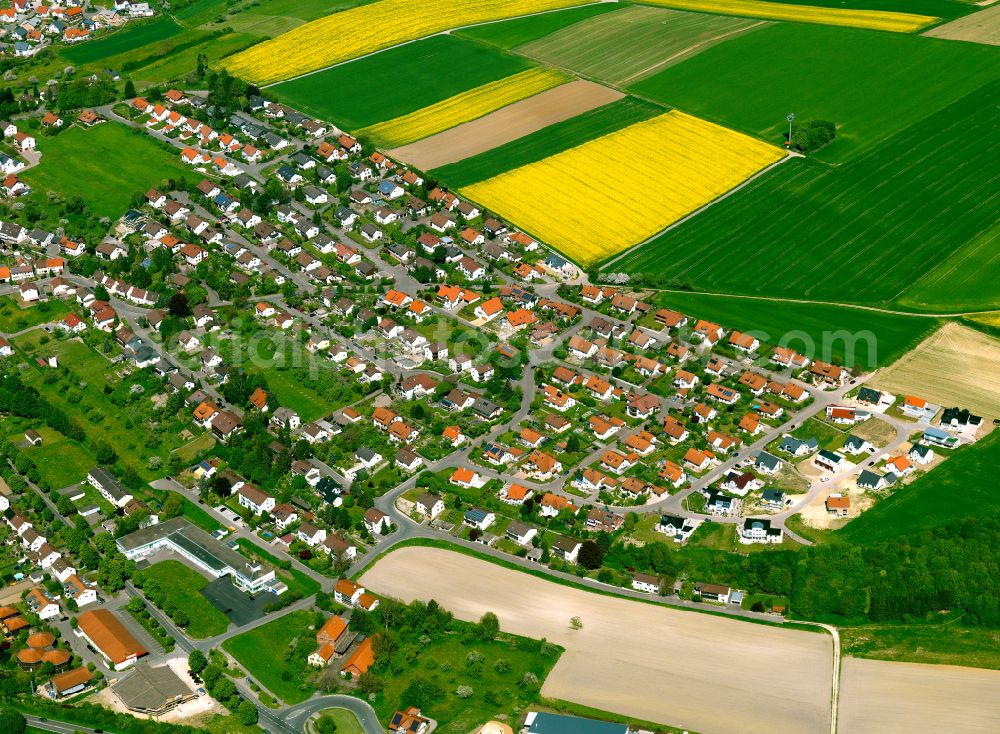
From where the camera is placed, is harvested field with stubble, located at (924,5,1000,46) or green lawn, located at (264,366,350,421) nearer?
green lawn, located at (264,366,350,421)

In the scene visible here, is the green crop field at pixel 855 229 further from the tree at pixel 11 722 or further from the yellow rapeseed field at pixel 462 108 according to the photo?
the tree at pixel 11 722

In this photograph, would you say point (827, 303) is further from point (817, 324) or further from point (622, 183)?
point (622, 183)

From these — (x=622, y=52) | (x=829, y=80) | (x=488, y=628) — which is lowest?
(x=488, y=628)

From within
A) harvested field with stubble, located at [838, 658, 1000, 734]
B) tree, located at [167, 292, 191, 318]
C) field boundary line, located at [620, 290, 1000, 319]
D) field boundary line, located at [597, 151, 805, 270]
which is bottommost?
harvested field with stubble, located at [838, 658, 1000, 734]

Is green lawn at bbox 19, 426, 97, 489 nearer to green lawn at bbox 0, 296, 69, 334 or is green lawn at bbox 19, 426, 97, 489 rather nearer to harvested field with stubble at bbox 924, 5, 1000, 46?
Result: green lawn at bbox 0, 296, 69, 334

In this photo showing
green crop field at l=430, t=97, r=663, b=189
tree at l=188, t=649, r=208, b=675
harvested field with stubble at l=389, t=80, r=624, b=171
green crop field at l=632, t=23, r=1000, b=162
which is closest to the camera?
tree at l=188, t=649, r=208, b=675

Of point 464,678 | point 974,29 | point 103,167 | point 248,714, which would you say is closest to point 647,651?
point 464,678

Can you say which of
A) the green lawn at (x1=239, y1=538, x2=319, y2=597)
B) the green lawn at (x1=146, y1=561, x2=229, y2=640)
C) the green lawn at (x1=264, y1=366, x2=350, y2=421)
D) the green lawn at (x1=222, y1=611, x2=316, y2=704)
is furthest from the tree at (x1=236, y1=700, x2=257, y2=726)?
the green lawn at (x1=264, y1=366, x2=350, y2=421)
